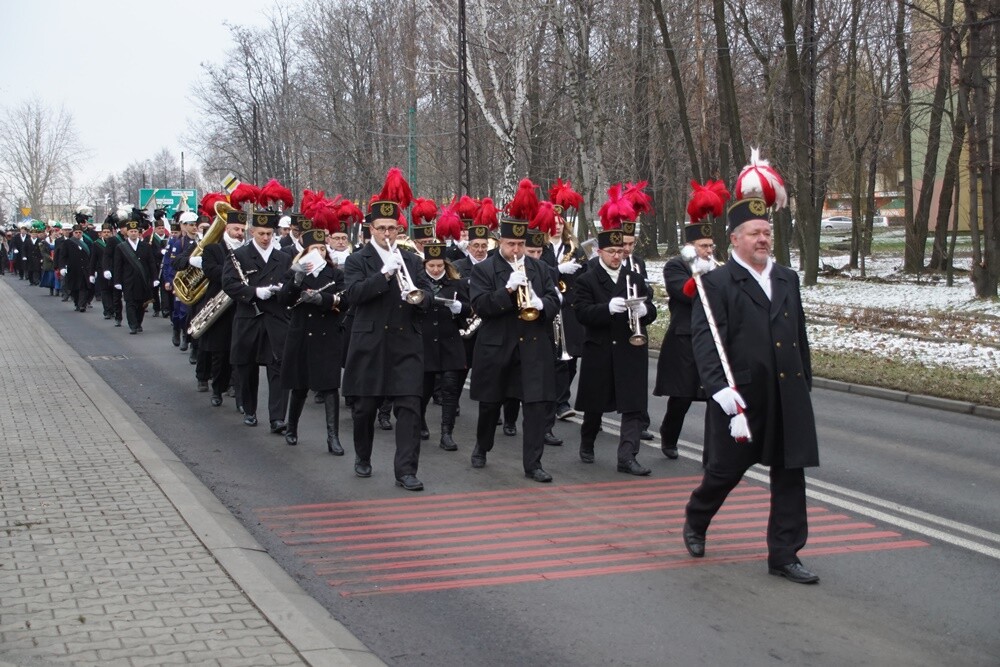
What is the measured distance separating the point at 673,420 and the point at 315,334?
3.13m

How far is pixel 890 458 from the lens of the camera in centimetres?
1009

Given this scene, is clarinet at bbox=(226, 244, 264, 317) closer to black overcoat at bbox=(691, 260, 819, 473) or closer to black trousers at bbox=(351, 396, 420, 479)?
black trousers at bbox=(351, 396, 420, 479)

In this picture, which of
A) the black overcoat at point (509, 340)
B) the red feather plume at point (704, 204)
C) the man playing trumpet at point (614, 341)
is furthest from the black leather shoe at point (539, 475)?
the red feather plume at point (704, 204)

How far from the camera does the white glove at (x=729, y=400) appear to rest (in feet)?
20.6

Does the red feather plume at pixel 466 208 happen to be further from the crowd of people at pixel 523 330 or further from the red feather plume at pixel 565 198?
the red feather plume at pixel 565 198

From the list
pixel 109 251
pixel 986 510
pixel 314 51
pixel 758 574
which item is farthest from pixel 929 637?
pixel 314 51

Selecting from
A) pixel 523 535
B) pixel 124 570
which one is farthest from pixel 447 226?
pixel 124 570

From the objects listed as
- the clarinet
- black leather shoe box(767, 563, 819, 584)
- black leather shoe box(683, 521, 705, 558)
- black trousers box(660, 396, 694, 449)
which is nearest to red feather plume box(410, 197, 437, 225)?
the clarinet

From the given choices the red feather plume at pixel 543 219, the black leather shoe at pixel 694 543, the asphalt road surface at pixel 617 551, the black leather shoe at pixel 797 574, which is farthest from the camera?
the red feather plume at pixel 543 219

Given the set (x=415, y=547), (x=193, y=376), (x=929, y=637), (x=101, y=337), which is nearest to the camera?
(x=929, y=637)

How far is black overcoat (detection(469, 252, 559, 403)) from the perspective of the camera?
29.7 ft

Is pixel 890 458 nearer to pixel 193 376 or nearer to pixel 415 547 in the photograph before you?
pixel 415 547

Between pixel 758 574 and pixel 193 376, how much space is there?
10488 millimetres

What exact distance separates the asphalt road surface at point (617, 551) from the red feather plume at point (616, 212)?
1.91 metres
